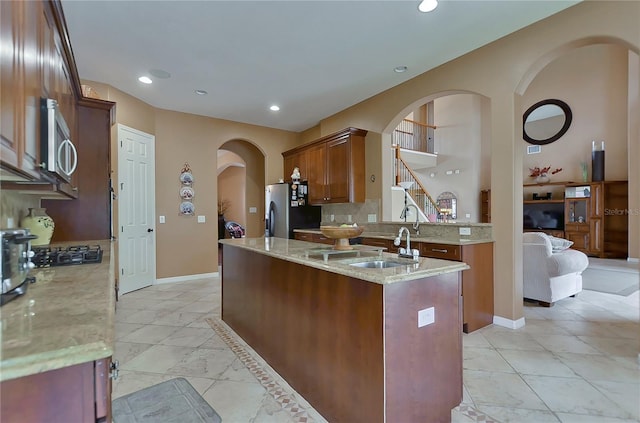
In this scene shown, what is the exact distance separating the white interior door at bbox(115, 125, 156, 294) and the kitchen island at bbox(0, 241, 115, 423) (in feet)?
13.3

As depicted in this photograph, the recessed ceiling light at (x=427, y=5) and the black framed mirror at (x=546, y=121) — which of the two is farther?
the black framed mirror at (x=546, y=121)

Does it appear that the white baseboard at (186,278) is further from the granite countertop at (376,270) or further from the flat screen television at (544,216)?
the flat screen television at (544,216)

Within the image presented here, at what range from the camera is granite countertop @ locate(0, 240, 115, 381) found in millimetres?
669

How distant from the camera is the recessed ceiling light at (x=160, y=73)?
3800 millimetres

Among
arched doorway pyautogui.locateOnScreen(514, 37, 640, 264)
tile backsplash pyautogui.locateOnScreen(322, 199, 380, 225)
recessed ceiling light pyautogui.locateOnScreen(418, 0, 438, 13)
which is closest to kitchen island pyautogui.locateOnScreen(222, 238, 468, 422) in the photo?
recessed ceiling light pyautogui.locateOnScreen(418, 0, 438, 13)

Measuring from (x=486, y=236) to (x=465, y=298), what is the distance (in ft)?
2.47

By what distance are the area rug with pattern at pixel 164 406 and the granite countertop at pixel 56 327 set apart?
0.98 m

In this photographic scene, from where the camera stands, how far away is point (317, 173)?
545 centimetres

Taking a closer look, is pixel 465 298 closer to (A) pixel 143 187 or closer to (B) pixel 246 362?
(B) pixel 246 362

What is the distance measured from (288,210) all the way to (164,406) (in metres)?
3.90

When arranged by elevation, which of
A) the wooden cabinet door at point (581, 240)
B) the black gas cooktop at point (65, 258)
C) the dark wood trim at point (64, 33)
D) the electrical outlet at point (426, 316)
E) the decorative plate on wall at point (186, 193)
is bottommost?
the wooden cabinet door at point (581, 240)

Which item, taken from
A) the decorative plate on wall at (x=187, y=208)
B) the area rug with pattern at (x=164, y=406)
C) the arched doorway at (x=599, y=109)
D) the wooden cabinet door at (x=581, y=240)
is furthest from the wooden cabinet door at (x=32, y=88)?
the wooden cabinet door at (x=581, y=240)

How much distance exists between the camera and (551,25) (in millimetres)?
2832

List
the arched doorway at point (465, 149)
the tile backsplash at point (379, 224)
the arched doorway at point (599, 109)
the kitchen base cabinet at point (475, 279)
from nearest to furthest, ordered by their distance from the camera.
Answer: the kitchen base cabinet at point (475, 279) < the tile backsplash at point (379, 224) < the arched doorway at point (599, 109) < the arched doorway at point (465, 149)
